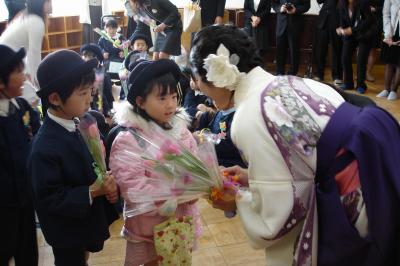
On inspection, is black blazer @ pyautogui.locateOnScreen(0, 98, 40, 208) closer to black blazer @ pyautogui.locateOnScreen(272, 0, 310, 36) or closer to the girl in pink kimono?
the girl in pink kimono

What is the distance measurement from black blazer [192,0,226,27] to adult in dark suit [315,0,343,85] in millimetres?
1554

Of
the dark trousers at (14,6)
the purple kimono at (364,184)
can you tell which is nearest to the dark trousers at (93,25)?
the dark trousers at (14,6)

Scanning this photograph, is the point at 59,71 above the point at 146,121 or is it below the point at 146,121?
above

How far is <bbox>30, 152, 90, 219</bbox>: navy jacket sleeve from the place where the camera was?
1.46 m

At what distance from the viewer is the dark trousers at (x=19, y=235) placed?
171 cm

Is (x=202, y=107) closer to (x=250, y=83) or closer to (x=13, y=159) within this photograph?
(x=13, y=159)

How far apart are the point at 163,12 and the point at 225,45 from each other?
3.42 metres

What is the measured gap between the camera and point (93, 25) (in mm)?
7023

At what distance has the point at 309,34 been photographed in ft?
22.5

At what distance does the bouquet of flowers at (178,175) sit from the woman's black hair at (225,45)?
0.27 metres

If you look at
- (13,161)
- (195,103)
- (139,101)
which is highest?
(139,101)

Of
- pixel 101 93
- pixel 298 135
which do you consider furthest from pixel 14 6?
pixel 298 135

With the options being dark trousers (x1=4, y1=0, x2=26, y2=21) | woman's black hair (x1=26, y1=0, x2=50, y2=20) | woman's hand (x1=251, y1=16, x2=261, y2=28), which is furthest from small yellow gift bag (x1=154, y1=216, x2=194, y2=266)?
woman's hand (x1=251, y1=16, x2=261, y2=28)

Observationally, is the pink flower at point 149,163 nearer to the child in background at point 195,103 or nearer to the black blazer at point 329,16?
the child in background at point 195,103
